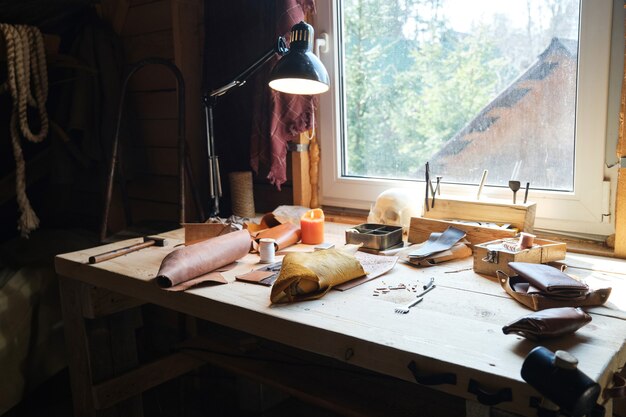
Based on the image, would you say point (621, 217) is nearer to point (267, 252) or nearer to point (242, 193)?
point (267, 252)

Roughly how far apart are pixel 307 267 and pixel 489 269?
17.1 inches

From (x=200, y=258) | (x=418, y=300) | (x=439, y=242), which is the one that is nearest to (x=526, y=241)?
(x=439, y=242)

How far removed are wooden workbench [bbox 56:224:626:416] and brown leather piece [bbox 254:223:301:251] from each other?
0.30 ft

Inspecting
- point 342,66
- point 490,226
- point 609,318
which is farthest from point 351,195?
point 609,318

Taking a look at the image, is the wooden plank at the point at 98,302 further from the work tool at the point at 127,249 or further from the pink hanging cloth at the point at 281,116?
the pink hanging cloth at the point at 281,116

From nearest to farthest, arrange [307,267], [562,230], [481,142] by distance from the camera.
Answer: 1. [307,267]
2. [562,230]
3. [481,142]

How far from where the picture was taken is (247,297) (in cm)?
121

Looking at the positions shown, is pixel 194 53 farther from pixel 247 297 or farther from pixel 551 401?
pixel 551 401

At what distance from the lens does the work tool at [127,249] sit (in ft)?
4.97

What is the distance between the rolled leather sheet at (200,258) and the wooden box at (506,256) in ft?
1.93

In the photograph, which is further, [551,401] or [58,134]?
[58,134]

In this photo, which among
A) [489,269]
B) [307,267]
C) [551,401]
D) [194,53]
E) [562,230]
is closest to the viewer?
[551,401]

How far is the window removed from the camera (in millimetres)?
1544

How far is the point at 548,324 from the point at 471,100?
0.99 meters
